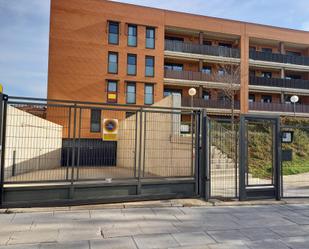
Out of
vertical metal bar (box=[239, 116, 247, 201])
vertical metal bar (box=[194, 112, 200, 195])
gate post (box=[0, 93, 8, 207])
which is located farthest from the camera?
vertical metal bar (box=[194, 112, 200, 195])

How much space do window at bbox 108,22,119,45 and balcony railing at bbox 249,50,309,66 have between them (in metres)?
14.2

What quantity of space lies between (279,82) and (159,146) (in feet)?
79.9

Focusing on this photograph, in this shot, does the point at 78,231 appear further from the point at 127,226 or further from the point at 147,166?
the point at 147,166

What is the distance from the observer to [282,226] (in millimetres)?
5371

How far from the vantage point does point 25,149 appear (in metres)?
6.87

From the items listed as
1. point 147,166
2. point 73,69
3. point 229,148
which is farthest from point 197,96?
point 147,166

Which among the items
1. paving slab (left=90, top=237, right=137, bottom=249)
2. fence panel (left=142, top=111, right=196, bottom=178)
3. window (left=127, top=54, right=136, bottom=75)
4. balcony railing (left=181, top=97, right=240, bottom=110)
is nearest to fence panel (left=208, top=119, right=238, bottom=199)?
fence panel (left=142, top=111, right=196, bottom=178)

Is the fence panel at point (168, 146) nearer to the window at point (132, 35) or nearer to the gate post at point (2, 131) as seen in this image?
the gate post at point (2, 131)

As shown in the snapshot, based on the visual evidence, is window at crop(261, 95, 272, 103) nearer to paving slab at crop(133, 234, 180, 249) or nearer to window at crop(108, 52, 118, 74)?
window at crop(108, 52, 118, 74)

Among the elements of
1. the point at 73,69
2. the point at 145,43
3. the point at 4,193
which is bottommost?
the point at 4,193

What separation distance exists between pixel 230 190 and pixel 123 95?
17.2m

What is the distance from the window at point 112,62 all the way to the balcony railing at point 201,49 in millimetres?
5082

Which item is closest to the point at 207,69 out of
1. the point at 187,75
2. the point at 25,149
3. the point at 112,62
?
the point at 187,75

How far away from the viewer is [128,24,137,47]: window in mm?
24972
